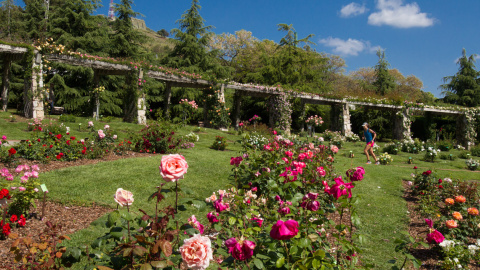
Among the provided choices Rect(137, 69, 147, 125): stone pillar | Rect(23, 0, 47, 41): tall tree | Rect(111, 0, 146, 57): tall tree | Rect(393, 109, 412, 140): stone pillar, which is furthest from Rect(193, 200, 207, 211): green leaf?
Rect(23, 0, 47, 41): tall tree

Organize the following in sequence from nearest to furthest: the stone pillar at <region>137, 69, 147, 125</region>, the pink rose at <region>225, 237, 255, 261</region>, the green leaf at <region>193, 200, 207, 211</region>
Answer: the pink rose at <region>225, 237, 255, 261</region> → the green leaf at <region>193, 200, 207, 211</region> → the stone pillar at <region>137, 69, 147, 125</region>

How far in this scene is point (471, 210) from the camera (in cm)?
345

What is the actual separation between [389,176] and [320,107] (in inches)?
705

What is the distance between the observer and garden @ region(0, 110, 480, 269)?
1.57 meters

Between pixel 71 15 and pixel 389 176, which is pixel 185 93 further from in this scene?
pixel 389 176

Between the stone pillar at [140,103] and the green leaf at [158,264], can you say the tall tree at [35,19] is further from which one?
the green leaf at [158,264]

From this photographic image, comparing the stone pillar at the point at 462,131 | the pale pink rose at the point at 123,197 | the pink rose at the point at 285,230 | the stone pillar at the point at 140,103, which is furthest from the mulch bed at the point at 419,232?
the stone pillar at the point at 462,131

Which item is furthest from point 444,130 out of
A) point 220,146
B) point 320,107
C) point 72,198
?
point 72,198

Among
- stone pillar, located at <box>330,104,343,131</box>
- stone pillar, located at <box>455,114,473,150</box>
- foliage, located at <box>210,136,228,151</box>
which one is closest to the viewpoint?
foliage, located at <box>210,136,228,151</box>

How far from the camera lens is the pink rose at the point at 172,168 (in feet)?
4.88

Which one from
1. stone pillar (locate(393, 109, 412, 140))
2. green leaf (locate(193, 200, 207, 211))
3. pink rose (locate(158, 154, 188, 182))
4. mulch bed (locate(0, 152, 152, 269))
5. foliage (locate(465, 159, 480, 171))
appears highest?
stone pillar (locate(393, 109, 412, 140))

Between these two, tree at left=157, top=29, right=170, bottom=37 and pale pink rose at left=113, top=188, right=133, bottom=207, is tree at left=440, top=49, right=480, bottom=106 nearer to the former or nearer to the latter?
pale pink rose at left=113, top=188, right=133, bottom=207

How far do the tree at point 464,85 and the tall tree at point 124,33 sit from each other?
27258mm

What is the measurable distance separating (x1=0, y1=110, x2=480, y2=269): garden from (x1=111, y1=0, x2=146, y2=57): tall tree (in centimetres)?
A: 1359
